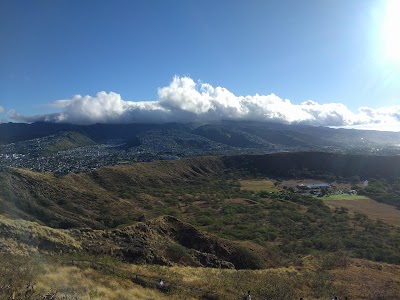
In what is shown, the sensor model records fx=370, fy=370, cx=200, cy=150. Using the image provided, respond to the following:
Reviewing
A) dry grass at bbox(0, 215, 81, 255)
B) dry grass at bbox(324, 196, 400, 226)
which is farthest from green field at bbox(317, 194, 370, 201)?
dry grass at bbox(0, 215, 81, 255)

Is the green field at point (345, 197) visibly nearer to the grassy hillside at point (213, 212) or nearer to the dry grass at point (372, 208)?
the dry grass at point (372, 208)

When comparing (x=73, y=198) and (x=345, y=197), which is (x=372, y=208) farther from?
(x=73, y=198)

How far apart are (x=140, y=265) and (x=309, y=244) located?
78.6ft

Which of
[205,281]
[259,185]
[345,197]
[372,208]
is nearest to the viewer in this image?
[205,281]

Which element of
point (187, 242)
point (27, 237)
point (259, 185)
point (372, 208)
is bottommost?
point (259, 185)

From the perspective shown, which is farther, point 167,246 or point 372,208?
point 372,208

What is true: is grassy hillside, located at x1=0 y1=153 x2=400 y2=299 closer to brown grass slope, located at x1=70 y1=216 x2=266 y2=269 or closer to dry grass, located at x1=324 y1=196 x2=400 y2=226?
brown grass slope, located at x1=70 y1=216 x2=266 y2=269

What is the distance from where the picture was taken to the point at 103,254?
27.7 metres

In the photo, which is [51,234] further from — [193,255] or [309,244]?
[309,244]

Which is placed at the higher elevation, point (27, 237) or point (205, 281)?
point (27, 237)

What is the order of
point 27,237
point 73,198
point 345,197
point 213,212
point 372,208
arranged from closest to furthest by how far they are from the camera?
point 27,237
point 73,198
point 213,212
point 372,208
point 345,197

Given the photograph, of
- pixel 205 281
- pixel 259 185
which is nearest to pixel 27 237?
pixel 205 281

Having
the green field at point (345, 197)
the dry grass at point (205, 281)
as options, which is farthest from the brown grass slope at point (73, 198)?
the green field at point (345, 197)

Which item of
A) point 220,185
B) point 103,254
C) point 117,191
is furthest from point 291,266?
point 220,185
